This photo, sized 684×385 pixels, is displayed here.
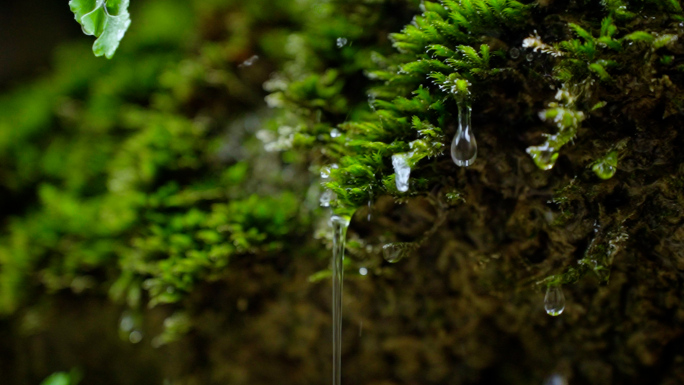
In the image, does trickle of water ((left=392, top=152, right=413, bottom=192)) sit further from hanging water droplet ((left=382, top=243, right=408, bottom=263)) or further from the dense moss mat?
hanging water droplet ((left=382, top=243, right=408, bottom=263))

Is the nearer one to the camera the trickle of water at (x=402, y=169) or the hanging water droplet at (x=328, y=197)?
the trickle of water at (x=402, y=169)

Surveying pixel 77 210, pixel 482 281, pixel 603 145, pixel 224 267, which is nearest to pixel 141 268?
pixel 224 267

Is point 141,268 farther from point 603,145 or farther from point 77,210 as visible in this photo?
point 603,145

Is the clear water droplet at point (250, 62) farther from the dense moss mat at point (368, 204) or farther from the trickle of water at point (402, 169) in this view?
the trickle of water at point (402, 169)

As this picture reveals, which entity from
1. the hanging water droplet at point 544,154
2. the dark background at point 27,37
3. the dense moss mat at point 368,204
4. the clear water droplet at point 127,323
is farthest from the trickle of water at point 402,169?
the dark background at point 27,37

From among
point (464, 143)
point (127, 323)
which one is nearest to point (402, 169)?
point (464, 143)

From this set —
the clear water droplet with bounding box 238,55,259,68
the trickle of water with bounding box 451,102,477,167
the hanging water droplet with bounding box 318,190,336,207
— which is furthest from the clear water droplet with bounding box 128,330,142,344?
the trickle of water with bounding box 451,102,477,167
